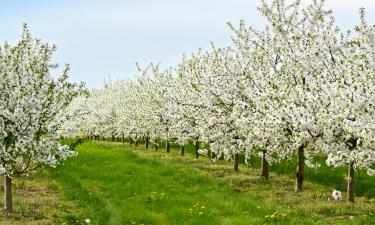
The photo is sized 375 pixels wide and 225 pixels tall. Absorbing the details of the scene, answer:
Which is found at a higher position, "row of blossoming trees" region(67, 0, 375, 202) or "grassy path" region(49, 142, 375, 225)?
"row of blossoming trees" region(67, 0, 375, 202)

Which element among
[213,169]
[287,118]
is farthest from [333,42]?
[213,169]

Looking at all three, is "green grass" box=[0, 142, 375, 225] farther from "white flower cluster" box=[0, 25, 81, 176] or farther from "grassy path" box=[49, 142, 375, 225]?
"white flower cluster" box=[0, 25, 81, 176]

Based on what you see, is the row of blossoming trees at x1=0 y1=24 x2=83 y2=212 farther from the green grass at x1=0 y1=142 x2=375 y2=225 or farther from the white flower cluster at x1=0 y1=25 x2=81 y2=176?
the green grass at x1=0 y1=142 x2=375 y2=225

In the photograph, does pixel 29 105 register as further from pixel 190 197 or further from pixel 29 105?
pixel 190 197

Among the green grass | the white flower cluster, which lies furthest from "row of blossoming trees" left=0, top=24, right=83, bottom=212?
the green grass

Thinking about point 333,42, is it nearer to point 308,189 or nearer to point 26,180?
point 308,189

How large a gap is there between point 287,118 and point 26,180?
1525 centimetres

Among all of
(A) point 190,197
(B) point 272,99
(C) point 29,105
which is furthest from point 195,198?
(C) point 29,105

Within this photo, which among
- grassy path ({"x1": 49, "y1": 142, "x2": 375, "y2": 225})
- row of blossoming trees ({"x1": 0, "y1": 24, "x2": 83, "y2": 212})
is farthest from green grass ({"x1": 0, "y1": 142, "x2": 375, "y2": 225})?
row of blossoming trees ({"x1": 0, "y1": 24, "x2": 83, "y2": 212})

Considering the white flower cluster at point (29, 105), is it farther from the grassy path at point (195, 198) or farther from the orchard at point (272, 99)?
the grassy path at point (195, 198)

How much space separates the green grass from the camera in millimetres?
16375

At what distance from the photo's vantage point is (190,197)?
66.6ft

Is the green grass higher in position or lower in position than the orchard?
lower

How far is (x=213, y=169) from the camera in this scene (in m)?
31.2
